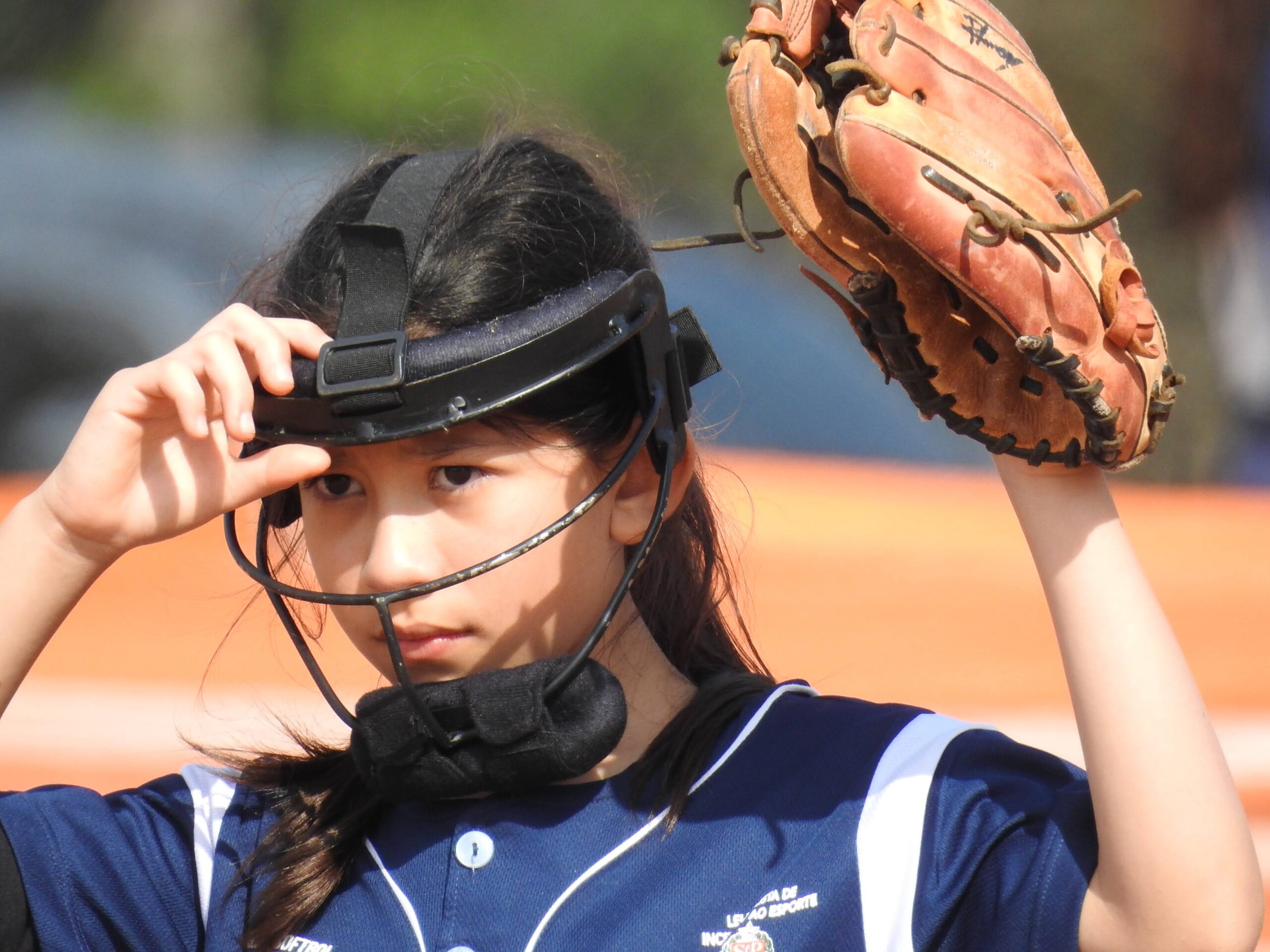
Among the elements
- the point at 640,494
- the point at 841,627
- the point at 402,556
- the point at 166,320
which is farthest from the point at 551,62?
the point at 402,556

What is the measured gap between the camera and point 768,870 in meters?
1.59

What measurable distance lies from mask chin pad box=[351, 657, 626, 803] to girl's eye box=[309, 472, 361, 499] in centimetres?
23

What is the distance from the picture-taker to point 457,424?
1574 mm

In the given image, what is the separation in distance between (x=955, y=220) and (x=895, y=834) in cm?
64

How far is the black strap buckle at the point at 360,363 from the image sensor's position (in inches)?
61.2

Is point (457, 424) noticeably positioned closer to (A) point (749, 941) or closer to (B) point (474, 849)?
(B) point (474, 849)

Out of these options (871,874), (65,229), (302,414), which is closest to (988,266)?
(871,874)

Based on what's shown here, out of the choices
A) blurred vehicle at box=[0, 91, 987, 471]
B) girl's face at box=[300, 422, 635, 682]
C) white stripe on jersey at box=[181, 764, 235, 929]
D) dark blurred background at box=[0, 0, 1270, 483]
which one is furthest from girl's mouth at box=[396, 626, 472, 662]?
blurred vehicle at box=[0, 91, 987, 471]

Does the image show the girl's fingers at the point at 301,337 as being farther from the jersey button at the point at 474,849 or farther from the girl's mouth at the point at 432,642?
the jersey button at the point at 474,849

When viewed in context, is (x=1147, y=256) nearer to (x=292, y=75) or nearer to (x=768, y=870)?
(x=292, y=75)

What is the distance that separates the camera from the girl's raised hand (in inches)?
61.6

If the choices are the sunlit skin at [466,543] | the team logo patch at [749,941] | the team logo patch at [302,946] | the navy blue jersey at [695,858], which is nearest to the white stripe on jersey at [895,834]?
the navy blue jersey at [695,858]

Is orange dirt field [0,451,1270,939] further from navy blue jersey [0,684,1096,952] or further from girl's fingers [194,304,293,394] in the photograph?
girl's fingers [194,304,293,394]

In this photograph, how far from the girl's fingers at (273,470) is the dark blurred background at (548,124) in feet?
2.21
